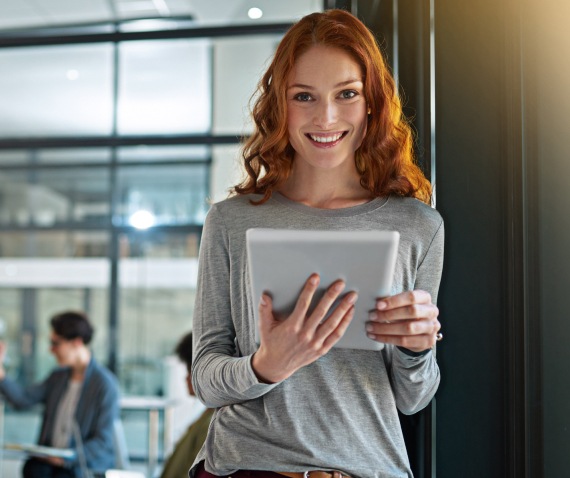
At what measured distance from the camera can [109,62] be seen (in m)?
6.73

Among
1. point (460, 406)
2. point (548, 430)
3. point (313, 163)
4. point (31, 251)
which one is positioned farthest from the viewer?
point (31, 251)

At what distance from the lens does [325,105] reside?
1.42 m

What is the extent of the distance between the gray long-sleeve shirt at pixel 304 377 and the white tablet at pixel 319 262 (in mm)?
166

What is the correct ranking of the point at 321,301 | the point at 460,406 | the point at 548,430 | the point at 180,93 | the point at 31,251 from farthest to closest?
the point at 31,251, the point at 180,93, the point at 460,406, the point at 548,430, the point at 321,301

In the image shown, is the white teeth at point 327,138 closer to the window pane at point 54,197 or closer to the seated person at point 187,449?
the seated person at point 187,449

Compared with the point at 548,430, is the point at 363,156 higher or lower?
higher

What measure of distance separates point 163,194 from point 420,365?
576cm

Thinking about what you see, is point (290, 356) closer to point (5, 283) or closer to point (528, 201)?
point (528, 201)

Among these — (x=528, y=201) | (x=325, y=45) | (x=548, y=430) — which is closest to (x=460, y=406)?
(x=548, y=430)

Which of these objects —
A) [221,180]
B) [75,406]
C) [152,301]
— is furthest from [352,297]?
[152,301]

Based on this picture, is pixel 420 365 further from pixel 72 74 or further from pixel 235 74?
pixel 72 74

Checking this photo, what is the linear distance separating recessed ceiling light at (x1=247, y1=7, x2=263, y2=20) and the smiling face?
3.96 meters

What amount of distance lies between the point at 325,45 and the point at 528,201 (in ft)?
1.54

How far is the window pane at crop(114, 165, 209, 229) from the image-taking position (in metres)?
6.83
